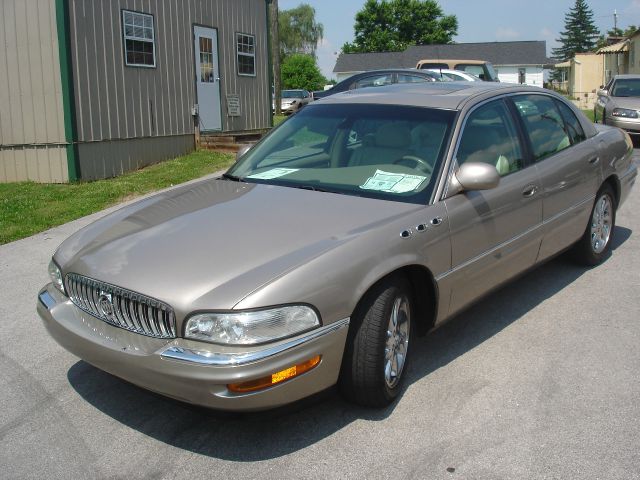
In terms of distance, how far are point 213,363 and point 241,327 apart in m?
0.19

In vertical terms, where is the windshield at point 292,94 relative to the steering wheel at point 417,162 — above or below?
above

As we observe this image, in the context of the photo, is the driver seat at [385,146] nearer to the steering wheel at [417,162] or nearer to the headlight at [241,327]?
the steering wheel at [417,162]

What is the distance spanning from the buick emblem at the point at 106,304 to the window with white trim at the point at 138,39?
1002 centimetres

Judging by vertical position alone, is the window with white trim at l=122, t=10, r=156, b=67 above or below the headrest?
above

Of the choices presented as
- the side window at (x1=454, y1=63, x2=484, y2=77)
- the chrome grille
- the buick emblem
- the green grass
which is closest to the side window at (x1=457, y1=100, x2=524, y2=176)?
the chrome grille

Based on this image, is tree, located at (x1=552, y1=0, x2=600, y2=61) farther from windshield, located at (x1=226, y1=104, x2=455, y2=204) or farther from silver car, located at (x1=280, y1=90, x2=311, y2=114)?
windshield, located at (x1=226, y1=104, x2=455, y2=204)

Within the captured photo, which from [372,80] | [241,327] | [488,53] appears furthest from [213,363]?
[488,53]

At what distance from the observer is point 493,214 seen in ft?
14.3

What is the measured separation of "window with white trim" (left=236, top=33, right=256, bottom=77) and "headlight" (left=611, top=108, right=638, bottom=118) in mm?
8113

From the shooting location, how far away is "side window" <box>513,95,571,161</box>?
199 inches

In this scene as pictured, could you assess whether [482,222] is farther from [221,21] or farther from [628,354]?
[221,21]

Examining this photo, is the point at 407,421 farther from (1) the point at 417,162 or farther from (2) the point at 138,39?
(2) the point at 138,39

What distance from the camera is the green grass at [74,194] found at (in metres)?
8.73

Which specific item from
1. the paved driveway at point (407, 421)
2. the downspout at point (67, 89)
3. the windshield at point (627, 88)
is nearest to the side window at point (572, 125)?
the paved driveway at point (407, 421)
